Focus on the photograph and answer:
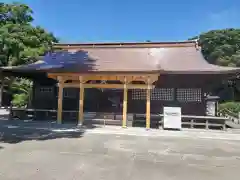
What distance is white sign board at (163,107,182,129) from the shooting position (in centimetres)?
1223

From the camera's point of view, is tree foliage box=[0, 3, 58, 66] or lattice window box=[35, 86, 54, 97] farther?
lattice window box=[35, 86, 54, 97]

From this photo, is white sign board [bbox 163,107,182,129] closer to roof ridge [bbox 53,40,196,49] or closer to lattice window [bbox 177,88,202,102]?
lattice window [bbox 177,88,202,102]

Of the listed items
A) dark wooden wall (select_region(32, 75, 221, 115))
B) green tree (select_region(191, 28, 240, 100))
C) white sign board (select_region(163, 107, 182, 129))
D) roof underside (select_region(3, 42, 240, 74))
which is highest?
green tree (select_region(191, 28, 240, 100))

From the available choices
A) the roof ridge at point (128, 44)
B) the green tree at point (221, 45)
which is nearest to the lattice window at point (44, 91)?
the roof ridge at point (128, 44)

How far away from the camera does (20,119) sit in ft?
47.5

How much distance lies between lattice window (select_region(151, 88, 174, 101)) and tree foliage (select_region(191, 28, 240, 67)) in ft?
101

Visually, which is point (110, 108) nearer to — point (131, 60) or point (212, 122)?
point (131, 60)

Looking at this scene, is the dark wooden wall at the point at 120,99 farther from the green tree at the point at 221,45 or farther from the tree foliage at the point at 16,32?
the green tree at the point at 221,45

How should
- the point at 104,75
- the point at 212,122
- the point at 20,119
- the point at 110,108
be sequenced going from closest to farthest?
1. the point at 104,75
2. the point at 212,122
3. the point at 20,119
4. the point at 110,108

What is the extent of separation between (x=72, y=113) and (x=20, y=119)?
120 inches

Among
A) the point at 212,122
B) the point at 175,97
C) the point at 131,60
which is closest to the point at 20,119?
the point at 131,60

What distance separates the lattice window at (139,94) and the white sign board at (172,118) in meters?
2.76

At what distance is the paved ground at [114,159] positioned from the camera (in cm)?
493

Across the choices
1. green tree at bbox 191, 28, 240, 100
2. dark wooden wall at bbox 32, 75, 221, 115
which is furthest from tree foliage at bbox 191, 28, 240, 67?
dark wooden wall at bbox 32, 75, 221, 115
